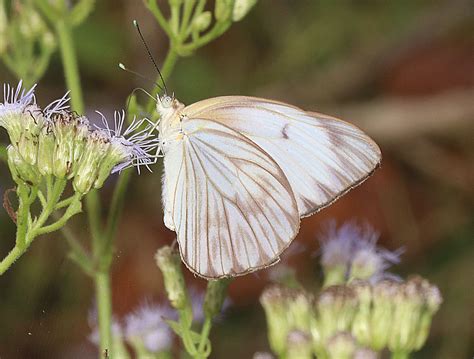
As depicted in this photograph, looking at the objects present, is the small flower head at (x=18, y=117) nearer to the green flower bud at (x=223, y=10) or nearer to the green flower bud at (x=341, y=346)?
the green flower bud at (x=223, y=10)

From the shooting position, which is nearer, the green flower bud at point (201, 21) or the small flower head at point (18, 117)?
the small flower head at point (18, 117)

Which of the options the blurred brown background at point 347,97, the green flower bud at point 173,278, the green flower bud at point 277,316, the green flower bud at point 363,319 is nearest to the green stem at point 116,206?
the green flower bud at point 173,278

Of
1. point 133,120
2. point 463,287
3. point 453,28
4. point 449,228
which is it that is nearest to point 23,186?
point 133,120

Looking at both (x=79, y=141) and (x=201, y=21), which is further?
(x=201, y=21)

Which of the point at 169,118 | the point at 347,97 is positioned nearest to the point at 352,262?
the point at 169,118

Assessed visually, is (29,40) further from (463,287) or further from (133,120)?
(463,287)

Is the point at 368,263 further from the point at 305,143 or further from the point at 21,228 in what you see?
the point at 21,228
